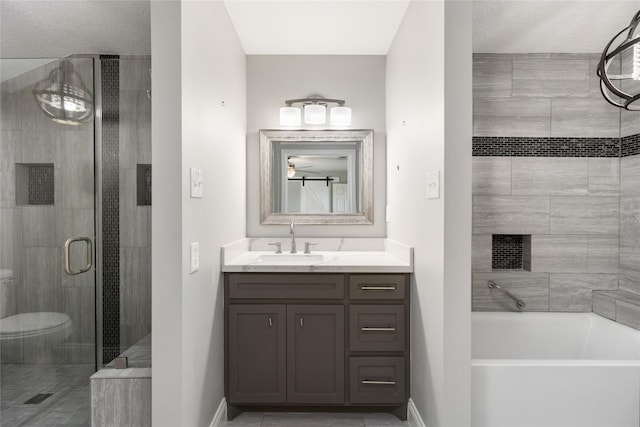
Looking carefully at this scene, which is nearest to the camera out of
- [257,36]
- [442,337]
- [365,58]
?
[442,337]

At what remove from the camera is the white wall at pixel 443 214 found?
1949 millimetres

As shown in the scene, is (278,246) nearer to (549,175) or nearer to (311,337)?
(311,337)

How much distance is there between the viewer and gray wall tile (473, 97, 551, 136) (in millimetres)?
3090

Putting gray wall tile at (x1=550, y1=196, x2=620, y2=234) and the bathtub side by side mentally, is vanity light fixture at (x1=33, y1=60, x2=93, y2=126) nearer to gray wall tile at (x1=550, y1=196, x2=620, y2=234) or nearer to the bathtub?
the bathtub

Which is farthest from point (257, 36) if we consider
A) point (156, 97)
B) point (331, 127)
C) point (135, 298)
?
point (135, 298)

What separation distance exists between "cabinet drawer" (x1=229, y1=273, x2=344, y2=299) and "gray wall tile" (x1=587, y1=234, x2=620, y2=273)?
1906mm

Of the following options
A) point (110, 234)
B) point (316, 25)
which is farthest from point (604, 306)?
point (110, 234)

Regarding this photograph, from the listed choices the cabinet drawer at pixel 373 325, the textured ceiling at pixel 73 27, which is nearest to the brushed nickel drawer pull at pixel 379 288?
the cabinet drawer at pixel 373 325

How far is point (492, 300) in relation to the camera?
3139mm

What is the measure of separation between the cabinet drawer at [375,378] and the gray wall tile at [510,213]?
3.86ft

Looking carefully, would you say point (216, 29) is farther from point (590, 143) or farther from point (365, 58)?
point (590, 143)

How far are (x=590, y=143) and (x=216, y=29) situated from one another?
2669mm

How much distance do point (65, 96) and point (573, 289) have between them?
3.56 m

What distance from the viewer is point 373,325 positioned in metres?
2.59
